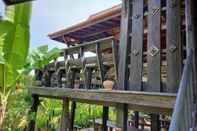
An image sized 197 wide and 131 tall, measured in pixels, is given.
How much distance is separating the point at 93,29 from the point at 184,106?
21.8ft

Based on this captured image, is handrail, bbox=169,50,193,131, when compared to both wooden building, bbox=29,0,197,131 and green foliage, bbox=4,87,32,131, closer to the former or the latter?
wooden building, bbox=29,0,197,131

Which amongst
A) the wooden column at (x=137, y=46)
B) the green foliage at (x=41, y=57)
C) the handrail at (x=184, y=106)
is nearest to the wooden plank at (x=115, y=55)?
the wooden column at (x=137, y=46)

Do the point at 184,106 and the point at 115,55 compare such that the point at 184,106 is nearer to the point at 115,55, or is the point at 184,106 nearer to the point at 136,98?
the point at 136,98

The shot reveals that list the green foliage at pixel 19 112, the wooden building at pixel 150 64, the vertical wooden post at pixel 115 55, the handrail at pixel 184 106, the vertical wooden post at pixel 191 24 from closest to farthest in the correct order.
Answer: the handrail at pixel 184 106 → the wooden building at pixel 150 64 → the vertical wooden post at pixel 191 24 → the vertical wooden post at pixel 115 55 → the green foliage at pixel 19 112

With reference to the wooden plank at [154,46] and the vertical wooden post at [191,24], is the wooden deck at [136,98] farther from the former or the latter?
the vertical wooden post at [191,24]

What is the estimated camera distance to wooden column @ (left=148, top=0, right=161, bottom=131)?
12.6 feet

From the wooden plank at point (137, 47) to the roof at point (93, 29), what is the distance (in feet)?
8.77

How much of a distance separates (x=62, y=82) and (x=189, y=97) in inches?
188

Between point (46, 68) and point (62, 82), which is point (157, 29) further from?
point (46, 68)

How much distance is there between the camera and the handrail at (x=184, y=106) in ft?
6.43

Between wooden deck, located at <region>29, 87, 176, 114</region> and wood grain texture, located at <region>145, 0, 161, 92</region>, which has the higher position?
wood grain texture, located at <region>145, 0, 161, 92</region>

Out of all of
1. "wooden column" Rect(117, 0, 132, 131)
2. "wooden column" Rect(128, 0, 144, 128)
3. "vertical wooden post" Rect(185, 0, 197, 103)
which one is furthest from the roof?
"vertical wooden post" Rect(185, 0, 197, 103)

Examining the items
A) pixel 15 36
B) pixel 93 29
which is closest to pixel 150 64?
pixel 15 36

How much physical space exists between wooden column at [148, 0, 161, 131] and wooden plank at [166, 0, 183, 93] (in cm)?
20
